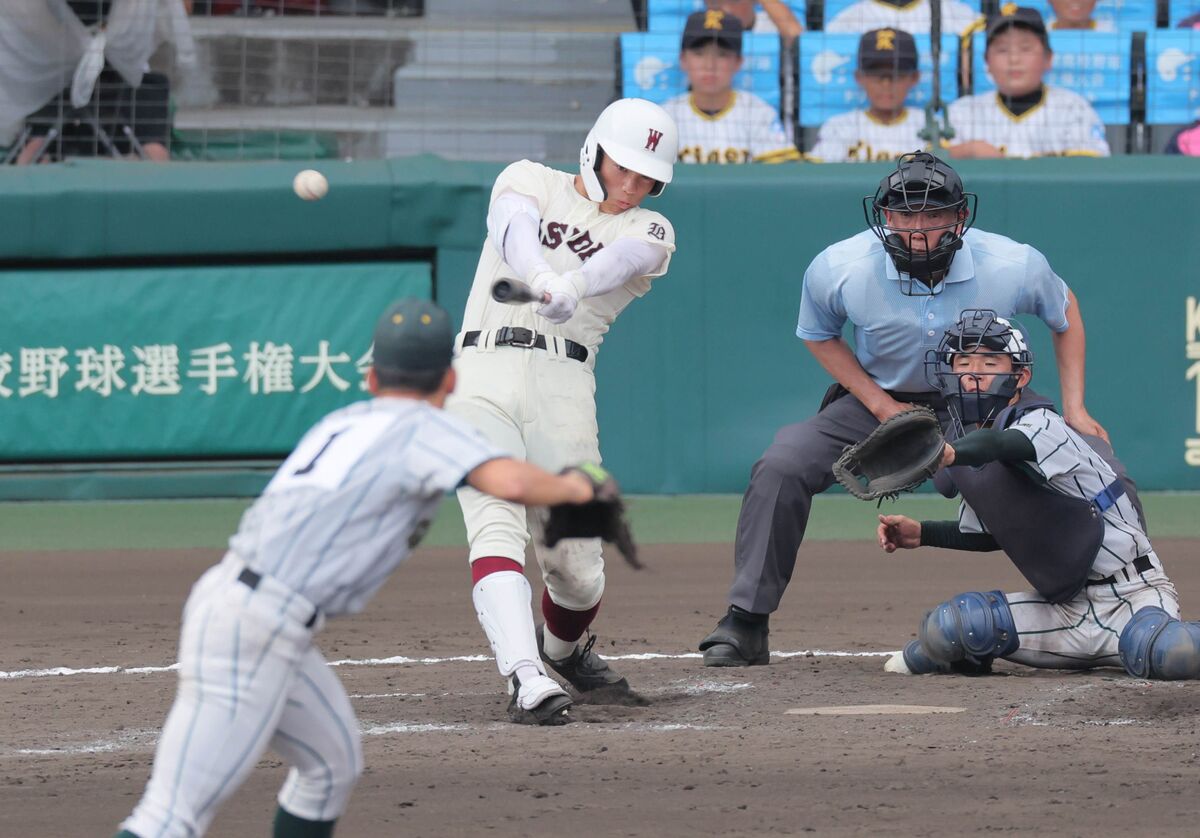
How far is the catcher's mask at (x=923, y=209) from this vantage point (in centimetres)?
539

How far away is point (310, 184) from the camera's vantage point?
352 inches

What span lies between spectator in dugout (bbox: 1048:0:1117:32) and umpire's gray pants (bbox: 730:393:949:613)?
231 inches

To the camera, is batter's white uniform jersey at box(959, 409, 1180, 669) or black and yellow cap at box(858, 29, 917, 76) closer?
batter's white uniform jersey at box(959, 409, 1180, 669)

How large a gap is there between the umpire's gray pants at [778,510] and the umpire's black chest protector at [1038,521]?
0.60 m

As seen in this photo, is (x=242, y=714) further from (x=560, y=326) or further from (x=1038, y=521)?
(x=1038, y=521)

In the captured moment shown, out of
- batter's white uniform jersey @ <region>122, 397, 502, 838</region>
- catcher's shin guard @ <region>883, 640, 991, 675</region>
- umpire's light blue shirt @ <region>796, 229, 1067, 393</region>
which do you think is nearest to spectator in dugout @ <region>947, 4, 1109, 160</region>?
umpire's light blue shirt @ <region>796, 229, 1067, 393</region>

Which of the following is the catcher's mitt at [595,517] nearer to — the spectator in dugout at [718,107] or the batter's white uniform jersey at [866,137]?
the spectator in dugout at [718,107]

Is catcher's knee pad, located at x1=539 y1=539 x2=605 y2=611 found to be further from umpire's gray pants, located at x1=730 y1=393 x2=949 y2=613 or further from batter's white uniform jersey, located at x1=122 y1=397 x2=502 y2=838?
batter's white uniform jersey, located at x1=122 y1=397 x2=502 y2=838

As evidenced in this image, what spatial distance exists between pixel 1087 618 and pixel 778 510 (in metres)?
0.99

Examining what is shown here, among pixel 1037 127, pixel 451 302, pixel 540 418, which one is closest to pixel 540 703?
pixel 540 418

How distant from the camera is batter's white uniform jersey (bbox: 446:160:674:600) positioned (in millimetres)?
4824

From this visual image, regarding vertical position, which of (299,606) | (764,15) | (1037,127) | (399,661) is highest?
(764,15)

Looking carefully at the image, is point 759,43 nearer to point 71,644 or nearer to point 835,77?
point 835,77

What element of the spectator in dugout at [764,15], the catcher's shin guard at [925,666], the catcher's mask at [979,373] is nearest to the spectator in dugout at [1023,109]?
the spectator in dugout at [764,15]
